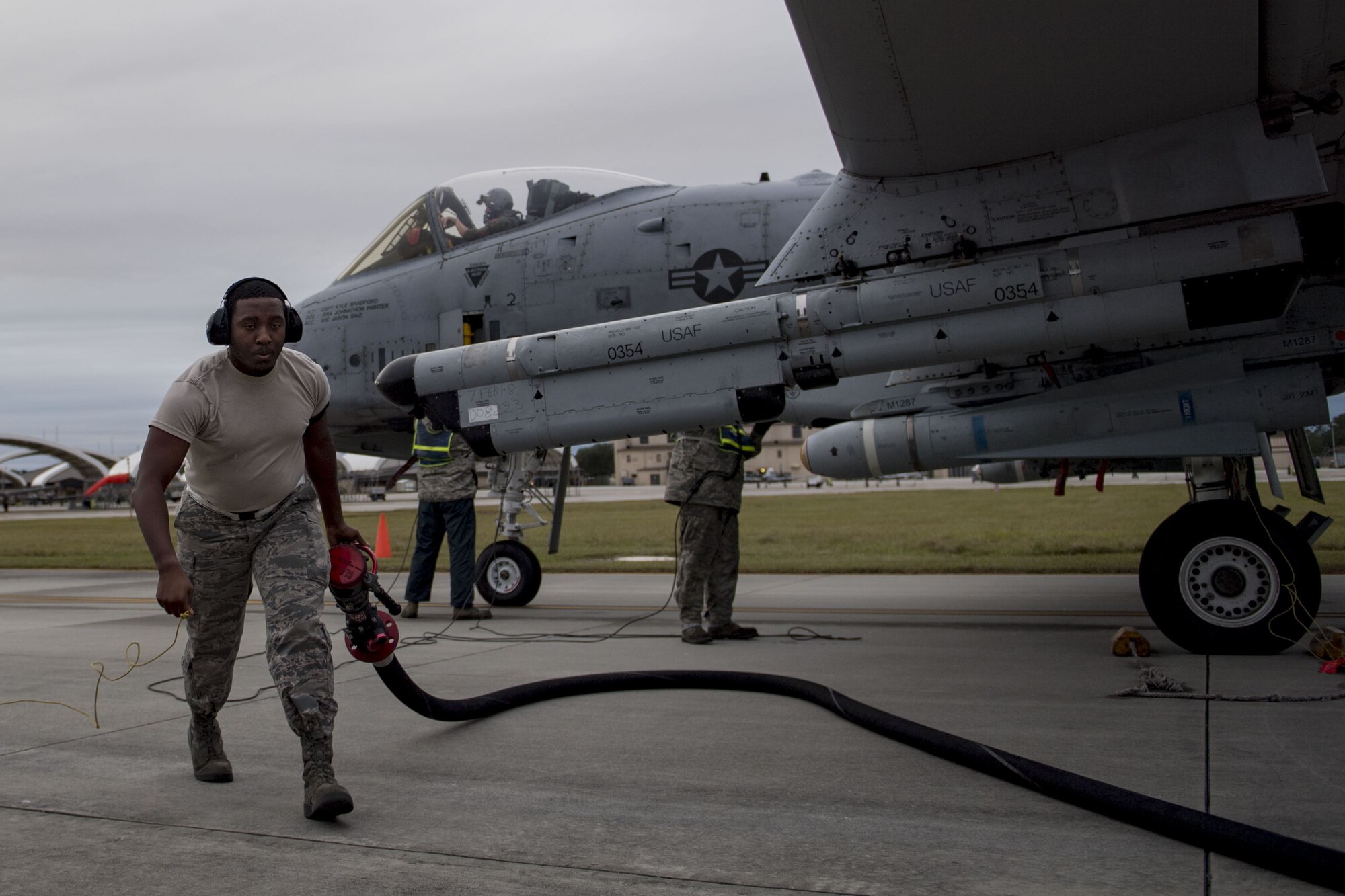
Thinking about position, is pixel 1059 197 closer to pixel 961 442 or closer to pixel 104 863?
pixel 961 442

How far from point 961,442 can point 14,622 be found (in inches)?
339

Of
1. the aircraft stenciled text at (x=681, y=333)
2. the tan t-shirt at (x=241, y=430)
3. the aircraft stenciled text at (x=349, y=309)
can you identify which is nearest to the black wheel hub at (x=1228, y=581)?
the aircraft stenciled text at (x=681, y=333)

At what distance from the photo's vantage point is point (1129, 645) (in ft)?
20.6

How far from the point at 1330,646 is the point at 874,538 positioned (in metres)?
13.5

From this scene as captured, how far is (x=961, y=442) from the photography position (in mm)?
7430

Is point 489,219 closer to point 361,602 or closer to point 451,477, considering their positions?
point 451,477

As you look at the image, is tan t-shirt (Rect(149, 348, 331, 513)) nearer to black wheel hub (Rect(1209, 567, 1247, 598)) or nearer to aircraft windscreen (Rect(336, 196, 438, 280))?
black wheel hub (Rect(1209, 567, 1247, 598))

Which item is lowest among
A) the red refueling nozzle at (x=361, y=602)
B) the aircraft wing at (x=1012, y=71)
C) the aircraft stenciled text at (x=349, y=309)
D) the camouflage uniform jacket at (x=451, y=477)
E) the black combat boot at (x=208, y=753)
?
the black combat boot at (x=208, y=753)

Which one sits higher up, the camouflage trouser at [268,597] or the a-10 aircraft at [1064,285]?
the a-10 aircraft at [1064,285]

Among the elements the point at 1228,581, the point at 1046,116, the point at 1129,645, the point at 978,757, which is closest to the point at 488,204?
the point at 1046,116

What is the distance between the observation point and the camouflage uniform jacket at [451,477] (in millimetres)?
9344

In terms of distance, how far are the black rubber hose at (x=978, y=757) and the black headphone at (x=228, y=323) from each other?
4.63 feet

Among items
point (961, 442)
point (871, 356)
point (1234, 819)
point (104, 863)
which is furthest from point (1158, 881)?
point (961, 442)

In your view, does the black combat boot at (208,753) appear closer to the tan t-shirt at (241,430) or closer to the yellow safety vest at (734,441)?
the tan t-shirt at (241,430)
